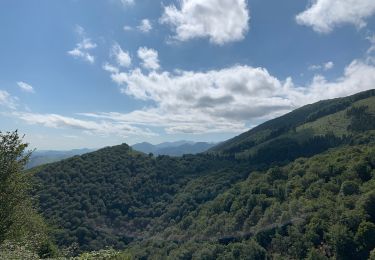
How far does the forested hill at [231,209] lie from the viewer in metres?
70.8

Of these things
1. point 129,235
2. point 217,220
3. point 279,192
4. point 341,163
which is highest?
point 341,163

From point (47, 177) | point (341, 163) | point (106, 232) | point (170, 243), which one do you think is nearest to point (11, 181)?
point (341, 163)

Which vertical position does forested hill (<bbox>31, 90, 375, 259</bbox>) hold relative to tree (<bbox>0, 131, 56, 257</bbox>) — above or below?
below

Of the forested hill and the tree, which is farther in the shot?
the forested hill

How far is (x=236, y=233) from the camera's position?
3863 inches

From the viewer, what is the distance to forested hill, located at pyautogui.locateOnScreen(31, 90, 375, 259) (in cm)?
7081

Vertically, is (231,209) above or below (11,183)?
below

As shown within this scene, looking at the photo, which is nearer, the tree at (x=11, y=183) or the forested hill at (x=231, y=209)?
the tree at (x=11, y=183)

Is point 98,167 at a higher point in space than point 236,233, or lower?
higher

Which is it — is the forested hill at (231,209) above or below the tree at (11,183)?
below

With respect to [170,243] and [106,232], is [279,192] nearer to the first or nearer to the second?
[170,243]

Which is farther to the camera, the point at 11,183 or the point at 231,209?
the point at 231,209

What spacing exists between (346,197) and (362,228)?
49.0 feet

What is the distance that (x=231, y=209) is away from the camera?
11194 centimetres
